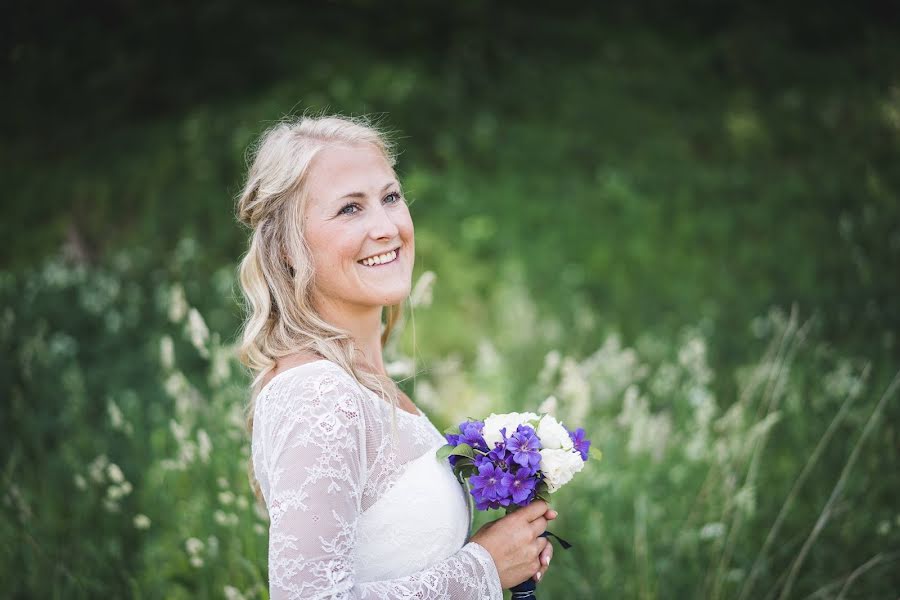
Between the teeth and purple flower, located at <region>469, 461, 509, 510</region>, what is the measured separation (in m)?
0.60

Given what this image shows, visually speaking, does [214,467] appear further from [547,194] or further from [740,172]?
[740,172]

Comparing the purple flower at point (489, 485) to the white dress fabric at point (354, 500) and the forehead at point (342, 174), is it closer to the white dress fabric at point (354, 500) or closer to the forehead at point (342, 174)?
the white dress fabric at point (354, 500)

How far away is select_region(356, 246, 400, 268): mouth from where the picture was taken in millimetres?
2148

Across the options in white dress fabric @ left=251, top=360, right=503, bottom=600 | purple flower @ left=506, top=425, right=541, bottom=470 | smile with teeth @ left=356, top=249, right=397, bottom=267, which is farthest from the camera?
smile with teeth @ left=356, top=249, right=397, bottom=267

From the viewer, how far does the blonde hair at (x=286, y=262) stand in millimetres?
2061

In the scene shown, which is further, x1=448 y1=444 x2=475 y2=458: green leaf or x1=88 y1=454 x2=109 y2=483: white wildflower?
x1=88 y1=454 x2=109 y2=483: white wildflower

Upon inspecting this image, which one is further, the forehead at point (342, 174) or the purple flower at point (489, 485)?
the forehead at point (342, 174)

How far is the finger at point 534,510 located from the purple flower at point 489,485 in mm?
125

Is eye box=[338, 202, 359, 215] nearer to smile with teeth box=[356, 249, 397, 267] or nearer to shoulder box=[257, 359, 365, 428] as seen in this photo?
smile with teeth box=[356, 249, 397, 267]

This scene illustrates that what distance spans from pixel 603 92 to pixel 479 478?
749cm

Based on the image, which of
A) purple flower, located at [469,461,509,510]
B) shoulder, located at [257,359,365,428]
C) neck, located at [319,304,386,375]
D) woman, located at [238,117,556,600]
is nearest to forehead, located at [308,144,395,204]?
woman, located at [238,117,556,600]

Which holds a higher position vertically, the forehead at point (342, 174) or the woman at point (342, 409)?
the forehead at point (342, 174)

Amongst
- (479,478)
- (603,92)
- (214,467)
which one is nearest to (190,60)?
(603,92)

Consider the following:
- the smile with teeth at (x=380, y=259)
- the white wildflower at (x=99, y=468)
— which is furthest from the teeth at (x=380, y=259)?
the white wildflower at (x=99, y=468)
